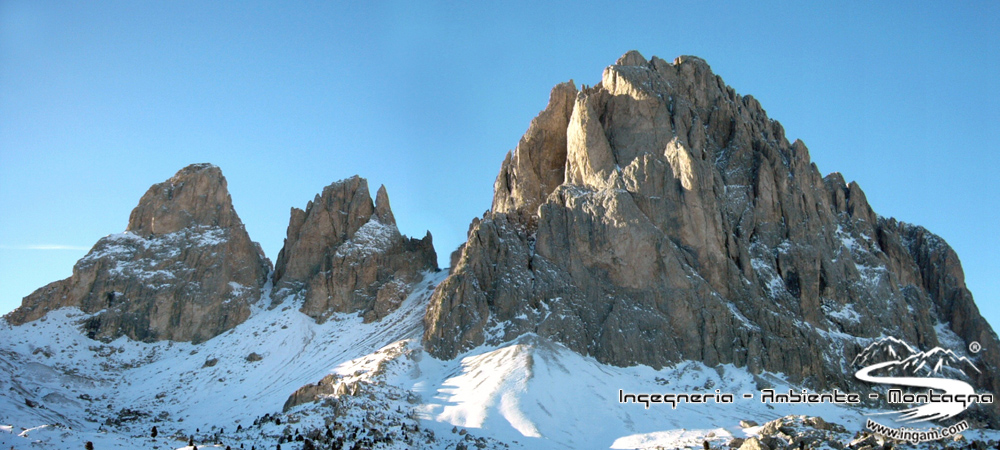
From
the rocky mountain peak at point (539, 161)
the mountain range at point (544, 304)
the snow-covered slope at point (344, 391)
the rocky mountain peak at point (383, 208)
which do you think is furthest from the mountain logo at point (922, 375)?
the rocky mountain peak at point (383, 208)

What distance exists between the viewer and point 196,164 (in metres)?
143

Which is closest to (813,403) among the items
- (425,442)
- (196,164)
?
(425,442)

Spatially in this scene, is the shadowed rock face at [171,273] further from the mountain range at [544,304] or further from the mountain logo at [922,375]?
the mountain logo at [922,375]

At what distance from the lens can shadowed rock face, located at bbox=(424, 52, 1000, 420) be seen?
99312mm

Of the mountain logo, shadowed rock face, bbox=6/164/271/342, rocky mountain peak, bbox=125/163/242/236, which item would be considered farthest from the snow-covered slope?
rocky mountain peak, bbox=125/163/242/236

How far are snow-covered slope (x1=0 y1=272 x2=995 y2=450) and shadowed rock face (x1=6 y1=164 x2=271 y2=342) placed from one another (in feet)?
10.3

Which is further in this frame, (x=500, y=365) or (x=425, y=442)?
(x=500, y=365)

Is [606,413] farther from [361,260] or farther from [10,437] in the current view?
[361,260]

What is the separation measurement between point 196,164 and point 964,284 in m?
129

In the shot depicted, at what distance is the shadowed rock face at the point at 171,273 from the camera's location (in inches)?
4825

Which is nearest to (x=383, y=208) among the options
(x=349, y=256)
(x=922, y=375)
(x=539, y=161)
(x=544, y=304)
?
(x=349, y=256)

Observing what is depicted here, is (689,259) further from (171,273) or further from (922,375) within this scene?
(171,273)

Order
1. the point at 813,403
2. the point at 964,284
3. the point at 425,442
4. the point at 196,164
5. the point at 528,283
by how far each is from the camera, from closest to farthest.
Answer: the point at 425,442 < the point at 813,403 < the point at 528,283 < the point at 964,284 < the point at 196,164

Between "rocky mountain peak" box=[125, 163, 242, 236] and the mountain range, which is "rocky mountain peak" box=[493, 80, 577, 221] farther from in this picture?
"rocky mountain peak" box=[125, 163, 242, 236]
